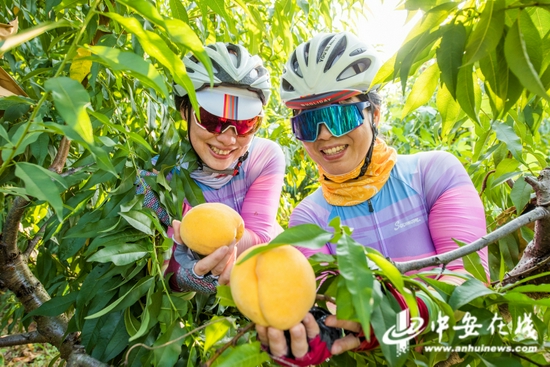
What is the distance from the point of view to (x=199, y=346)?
52.6 inches

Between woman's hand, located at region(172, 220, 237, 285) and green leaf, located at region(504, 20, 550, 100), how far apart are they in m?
0.89

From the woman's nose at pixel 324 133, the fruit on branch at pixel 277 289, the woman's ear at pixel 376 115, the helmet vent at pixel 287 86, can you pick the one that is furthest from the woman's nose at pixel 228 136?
the fruit on branch at pixel 277 289

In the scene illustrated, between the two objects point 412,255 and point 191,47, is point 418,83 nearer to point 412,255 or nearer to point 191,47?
point 191,47

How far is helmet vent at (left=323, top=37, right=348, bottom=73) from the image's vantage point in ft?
6.51

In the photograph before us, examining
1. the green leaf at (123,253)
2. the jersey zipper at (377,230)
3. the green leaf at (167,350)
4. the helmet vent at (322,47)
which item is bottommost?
the jersey zipper at (377,230)

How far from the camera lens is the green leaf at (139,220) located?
1367 mm

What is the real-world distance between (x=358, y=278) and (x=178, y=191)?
113cm

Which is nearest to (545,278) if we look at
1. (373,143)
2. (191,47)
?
(373,143)

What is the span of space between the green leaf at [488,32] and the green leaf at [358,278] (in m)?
0.38

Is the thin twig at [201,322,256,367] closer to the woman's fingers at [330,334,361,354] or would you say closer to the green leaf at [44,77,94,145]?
the woman's fingers at [330,334,361,354]

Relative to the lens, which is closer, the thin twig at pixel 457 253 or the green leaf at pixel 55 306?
the thin twig at pixel 457 253

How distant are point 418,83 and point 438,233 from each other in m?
0.70

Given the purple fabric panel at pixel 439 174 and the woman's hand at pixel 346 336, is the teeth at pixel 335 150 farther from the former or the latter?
the woman's hand at pixel 346 336

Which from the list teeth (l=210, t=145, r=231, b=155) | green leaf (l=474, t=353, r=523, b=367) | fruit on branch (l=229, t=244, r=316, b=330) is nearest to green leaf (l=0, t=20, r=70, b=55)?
fruit on branch (l=229, t=244, r=316, b=330)
